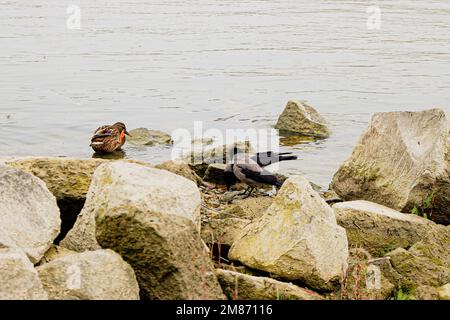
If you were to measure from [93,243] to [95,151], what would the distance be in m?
8.22

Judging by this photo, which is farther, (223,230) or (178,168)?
(178,168)

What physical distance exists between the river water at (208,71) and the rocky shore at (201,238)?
4.31 meters

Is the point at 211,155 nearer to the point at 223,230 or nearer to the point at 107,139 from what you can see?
the point at 107,139

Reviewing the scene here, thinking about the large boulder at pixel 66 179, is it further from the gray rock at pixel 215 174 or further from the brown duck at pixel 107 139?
the brown duck at pixel 107 139

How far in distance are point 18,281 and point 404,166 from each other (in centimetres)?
575

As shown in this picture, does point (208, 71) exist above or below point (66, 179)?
above

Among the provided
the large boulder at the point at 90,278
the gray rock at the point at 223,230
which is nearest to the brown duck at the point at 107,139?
the gray rock at the point at 223,230

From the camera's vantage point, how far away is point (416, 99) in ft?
67.6

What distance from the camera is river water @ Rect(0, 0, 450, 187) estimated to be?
17.1 meters

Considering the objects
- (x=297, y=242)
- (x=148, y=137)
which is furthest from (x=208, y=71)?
(x=297, y=242)

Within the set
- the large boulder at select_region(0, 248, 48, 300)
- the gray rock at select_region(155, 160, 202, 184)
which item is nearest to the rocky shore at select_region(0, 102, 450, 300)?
the large boulder at select_region(0, 248, 48, 300)

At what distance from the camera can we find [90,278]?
5.59 metres

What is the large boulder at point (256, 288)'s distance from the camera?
643 cm

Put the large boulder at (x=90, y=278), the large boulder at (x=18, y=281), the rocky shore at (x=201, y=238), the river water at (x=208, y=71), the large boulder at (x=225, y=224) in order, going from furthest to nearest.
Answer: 1. the river water at (x=208, y=71)
2. the large boulder at (x=225, y=224)
3. the rocky shore at (x=201, y=238)
4. the large boulder at (x=90, y=278)
5. the large boulder at (x=18, y=281)
